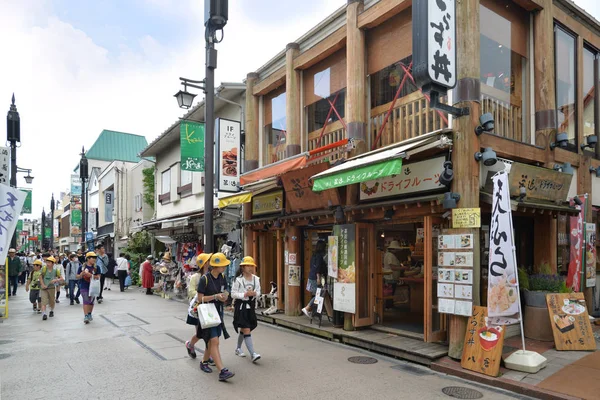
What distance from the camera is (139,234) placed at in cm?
2572

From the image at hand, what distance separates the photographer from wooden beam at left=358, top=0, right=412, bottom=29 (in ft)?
29.1

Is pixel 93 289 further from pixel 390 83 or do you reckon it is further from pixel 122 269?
pixel 122 269

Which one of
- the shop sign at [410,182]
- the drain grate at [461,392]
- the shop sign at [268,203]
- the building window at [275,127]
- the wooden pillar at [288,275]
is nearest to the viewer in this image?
the drain grate at [461,392]

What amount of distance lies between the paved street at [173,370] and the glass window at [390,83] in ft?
18.3

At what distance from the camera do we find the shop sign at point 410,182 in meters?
7.80

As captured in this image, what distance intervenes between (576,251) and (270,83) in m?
9.32

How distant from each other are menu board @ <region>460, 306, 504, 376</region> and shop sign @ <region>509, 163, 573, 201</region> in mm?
2370

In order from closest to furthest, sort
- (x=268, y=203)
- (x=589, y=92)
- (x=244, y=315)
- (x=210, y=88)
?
(x=244, y=315) → (x=210, y=88) → (x=589, y=92) → (x=268, y=203)

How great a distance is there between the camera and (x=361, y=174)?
26.4 feet

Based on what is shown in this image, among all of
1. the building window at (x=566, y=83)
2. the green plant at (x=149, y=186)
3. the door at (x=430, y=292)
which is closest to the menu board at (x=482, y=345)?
the door at (x=430, y=292)

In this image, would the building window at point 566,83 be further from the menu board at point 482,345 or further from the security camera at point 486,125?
the menu board at point 482,345

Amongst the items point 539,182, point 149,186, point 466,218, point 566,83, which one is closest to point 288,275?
point 466,218

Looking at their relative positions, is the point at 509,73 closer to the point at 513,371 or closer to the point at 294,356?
the point at 513,371

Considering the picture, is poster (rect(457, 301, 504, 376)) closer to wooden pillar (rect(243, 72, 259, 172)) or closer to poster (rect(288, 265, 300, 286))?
poster (rect(288, 265, 300, 286))
